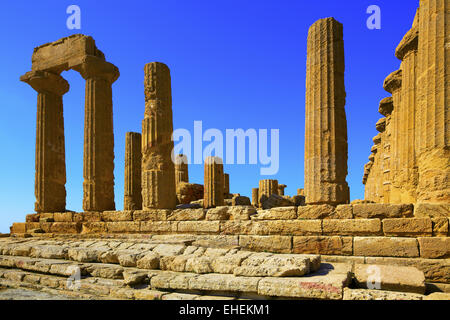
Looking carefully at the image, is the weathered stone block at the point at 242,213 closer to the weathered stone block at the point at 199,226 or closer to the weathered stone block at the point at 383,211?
the weathered stone block at the point at 199,226

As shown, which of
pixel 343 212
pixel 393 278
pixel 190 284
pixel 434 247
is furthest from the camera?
pixel 343 212

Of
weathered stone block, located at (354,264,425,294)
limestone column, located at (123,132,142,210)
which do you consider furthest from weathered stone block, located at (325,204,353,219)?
limestone column, located at (123,132,142,210)

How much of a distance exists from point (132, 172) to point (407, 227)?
1388 centimetres

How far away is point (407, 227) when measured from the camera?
785cm

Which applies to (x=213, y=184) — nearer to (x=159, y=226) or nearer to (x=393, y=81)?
(x=159, y=226)

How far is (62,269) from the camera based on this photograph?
27.0 feet

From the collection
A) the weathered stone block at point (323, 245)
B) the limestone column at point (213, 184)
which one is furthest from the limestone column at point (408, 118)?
the limestone column at point (213, 184)

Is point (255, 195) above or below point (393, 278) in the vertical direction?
below

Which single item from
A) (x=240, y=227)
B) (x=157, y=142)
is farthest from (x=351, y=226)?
(x=157, y=142)

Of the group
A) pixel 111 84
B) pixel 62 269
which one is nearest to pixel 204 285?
pixel 62 269

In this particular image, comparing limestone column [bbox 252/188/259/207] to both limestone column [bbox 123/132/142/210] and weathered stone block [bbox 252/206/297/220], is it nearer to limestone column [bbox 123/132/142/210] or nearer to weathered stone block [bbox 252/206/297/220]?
limestone column [bbox 123/132/142/210]

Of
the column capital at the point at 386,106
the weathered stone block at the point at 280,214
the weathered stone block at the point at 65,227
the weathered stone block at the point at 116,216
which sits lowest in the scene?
the weathered stone block at the point at 65,227

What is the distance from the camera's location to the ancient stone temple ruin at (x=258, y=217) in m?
6.27

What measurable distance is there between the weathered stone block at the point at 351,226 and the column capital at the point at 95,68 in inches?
446
